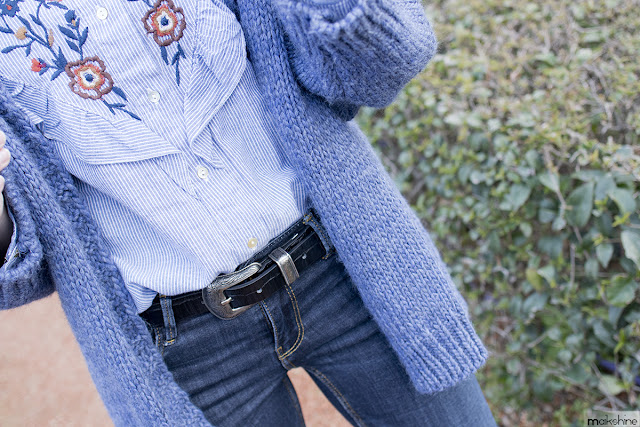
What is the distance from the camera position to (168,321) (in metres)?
0.99

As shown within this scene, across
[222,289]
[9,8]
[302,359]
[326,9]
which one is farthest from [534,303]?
[9,8]

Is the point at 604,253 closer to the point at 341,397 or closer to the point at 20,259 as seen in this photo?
the point at 341,397

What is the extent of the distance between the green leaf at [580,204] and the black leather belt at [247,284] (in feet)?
3.29

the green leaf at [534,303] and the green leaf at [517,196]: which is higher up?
the green leaf at [517,196]

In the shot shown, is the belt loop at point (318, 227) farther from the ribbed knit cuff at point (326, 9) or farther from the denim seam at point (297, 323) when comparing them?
the ribbed knit cuff at point (326, 9)

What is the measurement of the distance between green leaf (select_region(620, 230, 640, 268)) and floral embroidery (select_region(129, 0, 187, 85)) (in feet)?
4.36

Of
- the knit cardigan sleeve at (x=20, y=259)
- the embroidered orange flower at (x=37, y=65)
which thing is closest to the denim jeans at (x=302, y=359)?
the knit cardigan sleeve at (x=20, y=259)

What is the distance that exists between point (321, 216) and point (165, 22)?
1.50 ft

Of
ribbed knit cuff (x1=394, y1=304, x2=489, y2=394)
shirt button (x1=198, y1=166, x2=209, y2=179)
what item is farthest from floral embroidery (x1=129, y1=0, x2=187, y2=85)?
ribbed knit cuff (x1=394, y1=304, x2=489, y2=394)

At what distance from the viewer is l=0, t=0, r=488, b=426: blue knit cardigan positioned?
0.82m

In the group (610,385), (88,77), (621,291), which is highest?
(88,77)

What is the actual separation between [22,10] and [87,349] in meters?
0.65

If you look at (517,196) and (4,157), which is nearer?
(4,157)

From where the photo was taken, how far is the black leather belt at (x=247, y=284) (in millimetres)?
968
